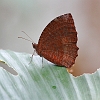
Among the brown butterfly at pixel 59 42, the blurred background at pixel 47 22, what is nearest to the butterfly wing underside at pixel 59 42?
the brown butterfly at pixel 59 42

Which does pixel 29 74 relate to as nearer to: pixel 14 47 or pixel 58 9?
pixel 14 47

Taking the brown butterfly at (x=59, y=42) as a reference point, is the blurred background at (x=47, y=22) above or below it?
below

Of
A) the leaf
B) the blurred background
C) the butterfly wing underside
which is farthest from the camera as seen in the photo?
the blurred background

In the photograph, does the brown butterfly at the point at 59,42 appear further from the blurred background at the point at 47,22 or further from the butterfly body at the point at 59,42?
the blurred background at the point at 47,22

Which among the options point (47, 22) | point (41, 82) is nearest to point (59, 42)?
point (41, 82)

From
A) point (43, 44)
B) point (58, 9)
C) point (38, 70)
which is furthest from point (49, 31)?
point (58, 9)

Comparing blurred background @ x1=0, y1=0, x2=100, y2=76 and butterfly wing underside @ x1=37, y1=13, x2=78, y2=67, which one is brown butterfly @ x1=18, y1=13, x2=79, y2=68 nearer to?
butterfly wing underside @ x1=37, y1=13, x2=78, y2=67

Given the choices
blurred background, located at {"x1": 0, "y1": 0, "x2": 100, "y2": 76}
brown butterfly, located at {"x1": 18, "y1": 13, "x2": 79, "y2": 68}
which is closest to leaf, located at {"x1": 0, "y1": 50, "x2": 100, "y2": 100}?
brown butterfly, located at {"x1": 18, "y1": 13, "x2": 79, "y2": 68}
